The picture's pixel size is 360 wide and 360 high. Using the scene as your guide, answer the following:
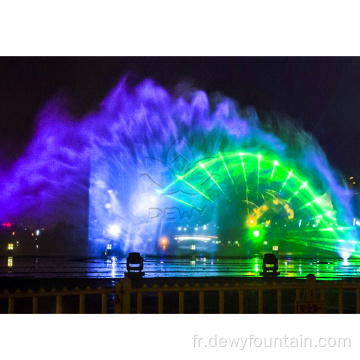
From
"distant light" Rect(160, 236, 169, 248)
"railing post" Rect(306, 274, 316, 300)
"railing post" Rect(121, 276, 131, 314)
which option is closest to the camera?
"railing post" Rect(121, 276, 131, 314)

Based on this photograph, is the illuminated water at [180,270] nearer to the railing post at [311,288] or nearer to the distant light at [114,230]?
the railing post at [311,288]

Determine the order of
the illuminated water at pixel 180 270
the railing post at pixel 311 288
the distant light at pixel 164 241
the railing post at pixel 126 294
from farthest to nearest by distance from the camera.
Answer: the distant light at pixel 164 241 → the illuminated water at pixel 180 270 → the railing post at pixel 311 288 → the railing post at pixel 126 294

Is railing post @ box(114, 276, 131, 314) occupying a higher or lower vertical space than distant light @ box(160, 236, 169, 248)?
higher

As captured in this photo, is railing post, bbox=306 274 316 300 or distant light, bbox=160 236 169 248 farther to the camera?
distant light, bbox=160 236 169 248

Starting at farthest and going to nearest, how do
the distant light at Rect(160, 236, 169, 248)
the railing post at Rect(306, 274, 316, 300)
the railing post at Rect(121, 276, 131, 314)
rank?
the distant light at Rect(160, 236, 169, 248), the railing post at Rect(306, 274, 316, 300), the railing post at Rect(121, 276, 131, 314)

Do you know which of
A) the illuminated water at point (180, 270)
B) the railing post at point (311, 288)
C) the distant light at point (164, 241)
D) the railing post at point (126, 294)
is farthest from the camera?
the distant light at point (164, 241)

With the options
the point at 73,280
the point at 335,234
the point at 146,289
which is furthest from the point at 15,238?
the point at 146,289

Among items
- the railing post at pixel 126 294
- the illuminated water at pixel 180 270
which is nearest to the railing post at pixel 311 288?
the railing post at pixel 126 294

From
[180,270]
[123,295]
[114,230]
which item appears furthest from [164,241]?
[123,295]

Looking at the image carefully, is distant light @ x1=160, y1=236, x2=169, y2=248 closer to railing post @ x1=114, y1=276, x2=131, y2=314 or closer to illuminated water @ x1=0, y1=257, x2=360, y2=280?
illuminated water @ x1=0, y1=257, x2=360, y2=280

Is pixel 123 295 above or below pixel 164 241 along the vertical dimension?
above

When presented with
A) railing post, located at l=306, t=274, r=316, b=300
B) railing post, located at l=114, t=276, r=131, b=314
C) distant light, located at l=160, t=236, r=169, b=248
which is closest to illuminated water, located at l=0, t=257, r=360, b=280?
railing post, located at l=306, t=274, r=316, b=300

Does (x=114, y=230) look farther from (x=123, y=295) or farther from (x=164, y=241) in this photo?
(x=123, y=295)

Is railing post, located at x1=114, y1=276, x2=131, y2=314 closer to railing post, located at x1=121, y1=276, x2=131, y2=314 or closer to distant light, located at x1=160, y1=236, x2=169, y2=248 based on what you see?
railing post, located at x1=121, y1=276, x2=131, y2=314
